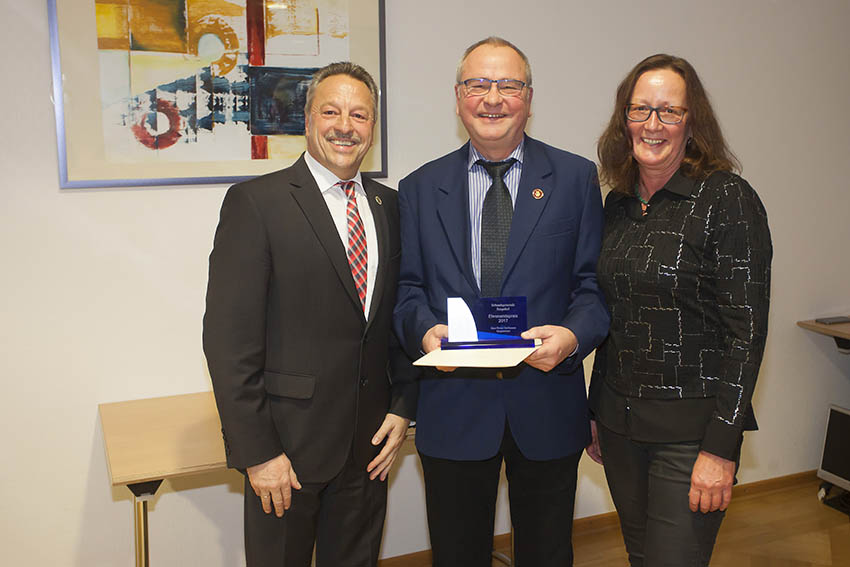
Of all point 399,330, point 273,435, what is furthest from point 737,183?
point 273,435

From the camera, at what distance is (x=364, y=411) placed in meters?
1.98

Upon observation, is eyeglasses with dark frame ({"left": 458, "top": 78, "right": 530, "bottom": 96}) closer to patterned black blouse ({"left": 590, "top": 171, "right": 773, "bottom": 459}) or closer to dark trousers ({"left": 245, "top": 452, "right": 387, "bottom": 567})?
patterned black blouse ({"left": 590, "top": 171, "right": 773, "bottom": 459})

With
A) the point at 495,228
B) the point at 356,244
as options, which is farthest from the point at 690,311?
the point at 356,244

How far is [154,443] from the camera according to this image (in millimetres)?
2346

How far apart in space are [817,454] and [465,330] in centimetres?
323

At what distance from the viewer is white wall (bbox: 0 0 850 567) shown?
2.52 meters

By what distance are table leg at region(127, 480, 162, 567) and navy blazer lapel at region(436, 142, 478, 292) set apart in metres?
1.14

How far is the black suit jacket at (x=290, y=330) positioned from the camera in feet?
5.90

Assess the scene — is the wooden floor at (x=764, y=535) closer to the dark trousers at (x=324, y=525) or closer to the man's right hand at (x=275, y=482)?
the dark trousers at (x=324, y=525)

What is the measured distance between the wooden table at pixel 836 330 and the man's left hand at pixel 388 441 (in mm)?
2566

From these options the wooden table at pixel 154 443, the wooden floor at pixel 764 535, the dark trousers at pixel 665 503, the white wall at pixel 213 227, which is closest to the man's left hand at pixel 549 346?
the dark trousers at pixel 665 503

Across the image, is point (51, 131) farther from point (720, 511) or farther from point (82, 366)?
point (720, 511)

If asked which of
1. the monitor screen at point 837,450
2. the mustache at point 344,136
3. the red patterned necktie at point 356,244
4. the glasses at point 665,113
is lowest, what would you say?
the monitor screen at point 837,450

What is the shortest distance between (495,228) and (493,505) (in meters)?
0.80
